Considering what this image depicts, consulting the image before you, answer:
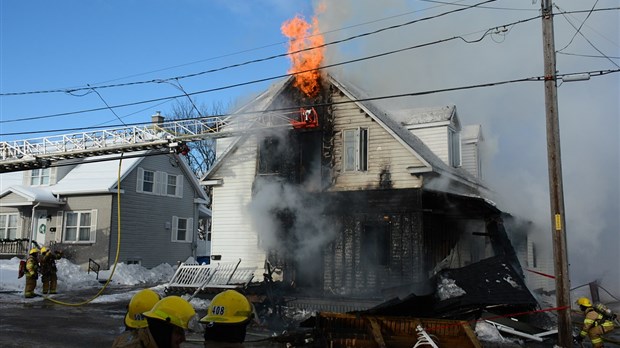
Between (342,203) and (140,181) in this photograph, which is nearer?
(342,203)

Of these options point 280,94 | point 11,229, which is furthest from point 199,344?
point 11,229

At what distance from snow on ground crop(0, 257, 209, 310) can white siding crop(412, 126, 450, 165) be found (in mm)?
9960

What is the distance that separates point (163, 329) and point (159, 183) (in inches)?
1002

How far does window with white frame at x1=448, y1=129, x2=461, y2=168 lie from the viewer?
17812mm

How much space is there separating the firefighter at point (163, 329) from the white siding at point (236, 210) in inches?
535

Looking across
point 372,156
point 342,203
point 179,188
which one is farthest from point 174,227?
point 372,156

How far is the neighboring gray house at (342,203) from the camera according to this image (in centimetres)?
1438

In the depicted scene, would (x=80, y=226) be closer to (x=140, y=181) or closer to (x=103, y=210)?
(x=103, y=210)

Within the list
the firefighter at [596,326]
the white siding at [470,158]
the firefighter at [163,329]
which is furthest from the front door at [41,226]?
the firefighter at [163,329]

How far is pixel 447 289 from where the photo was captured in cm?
1075

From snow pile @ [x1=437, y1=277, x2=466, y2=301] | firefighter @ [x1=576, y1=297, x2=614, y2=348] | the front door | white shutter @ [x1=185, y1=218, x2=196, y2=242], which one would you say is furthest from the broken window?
the front door

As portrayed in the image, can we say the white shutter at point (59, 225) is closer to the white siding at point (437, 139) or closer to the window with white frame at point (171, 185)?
the window with white frame at point (171, 185)

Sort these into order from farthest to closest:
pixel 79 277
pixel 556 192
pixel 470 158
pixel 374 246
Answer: pixel 79 277 < pixel 470 158 < pixel 374 246 < pixel 556 192

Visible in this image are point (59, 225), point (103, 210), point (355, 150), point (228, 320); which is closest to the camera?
point (228, 320)
